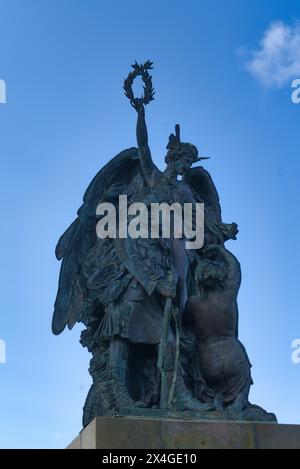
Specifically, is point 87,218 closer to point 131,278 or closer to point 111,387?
point 131,278

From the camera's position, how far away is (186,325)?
10969 mm

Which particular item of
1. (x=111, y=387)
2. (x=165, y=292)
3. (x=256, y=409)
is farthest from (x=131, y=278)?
(x=256, y=409)

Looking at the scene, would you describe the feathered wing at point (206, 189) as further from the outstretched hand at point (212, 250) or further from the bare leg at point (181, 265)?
the outstretched hand at point (212, 250)

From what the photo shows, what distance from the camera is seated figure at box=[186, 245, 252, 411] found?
1057cm

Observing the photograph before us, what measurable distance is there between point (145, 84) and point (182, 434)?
4867 mm

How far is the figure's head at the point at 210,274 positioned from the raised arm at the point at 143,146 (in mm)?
1646

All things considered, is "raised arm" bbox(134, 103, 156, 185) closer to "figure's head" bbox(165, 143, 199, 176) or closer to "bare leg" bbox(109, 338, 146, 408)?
"figure's head" bbox(165, 143, 199, 176)

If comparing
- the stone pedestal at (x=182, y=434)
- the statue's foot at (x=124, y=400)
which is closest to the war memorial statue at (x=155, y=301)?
the statue's foot at (x=124, y=400)

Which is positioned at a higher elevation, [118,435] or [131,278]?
[131,278]

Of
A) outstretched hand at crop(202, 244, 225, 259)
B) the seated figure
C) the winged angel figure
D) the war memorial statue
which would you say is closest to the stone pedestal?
the war memorial statue
